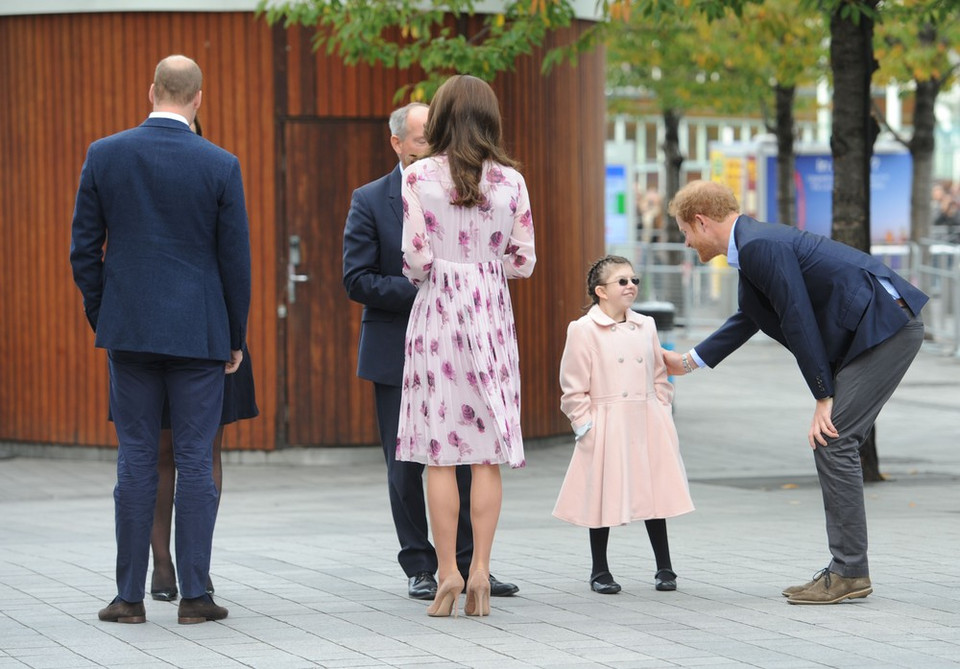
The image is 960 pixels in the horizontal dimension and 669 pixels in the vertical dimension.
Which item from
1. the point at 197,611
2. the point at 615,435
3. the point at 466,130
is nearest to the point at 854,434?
the point at 615,435

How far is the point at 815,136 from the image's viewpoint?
188 ft

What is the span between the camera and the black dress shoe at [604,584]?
6.65 metres

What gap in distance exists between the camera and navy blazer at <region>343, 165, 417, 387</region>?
6.57 meters

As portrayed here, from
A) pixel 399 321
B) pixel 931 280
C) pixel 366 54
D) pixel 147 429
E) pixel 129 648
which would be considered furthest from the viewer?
pixel 931 280

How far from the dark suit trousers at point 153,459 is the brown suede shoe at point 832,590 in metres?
2.18

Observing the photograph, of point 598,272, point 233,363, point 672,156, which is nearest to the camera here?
point 233,363

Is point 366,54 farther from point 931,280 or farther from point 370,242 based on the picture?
point 931,280

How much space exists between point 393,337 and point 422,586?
0.96 m

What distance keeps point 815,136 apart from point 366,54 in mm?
48223

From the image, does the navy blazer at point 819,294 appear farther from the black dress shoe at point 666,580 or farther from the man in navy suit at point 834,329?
the black dress shoe at point 666,580

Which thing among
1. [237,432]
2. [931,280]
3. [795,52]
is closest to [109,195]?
[237,432]

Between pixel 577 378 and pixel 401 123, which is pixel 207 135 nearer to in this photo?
pixel 401 123

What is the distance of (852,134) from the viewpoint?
417 inches

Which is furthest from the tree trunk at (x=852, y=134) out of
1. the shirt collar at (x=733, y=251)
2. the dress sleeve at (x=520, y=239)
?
the dress sleeve at (x=520, y=239)
